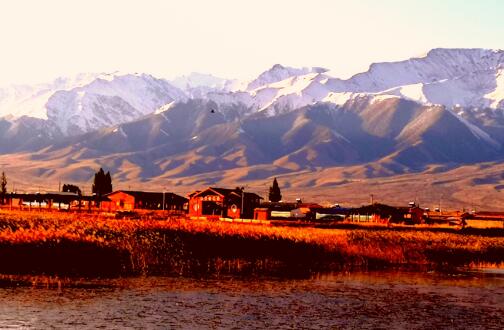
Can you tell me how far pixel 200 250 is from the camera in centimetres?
7106

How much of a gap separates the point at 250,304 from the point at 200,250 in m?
17.6

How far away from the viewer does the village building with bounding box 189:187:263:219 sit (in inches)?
6855

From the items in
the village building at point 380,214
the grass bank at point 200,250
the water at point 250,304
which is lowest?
the water at point 250,304

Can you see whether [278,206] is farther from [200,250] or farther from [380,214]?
[200,250]

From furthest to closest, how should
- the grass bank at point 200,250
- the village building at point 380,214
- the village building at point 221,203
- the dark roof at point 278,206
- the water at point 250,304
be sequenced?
the dark roof at point 278,206, the village building at point 221,203, the village building at point 380,214, the grass bank at point 200,250, the water at point 250,304

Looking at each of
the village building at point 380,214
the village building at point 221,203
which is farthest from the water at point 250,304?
the village building at point 221,203

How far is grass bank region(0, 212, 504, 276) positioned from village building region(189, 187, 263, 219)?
277 feet

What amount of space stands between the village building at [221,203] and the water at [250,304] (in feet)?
351

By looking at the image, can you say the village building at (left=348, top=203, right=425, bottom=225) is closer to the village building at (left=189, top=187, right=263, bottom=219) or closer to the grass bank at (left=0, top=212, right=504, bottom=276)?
the village building at (left=189, top=187, right=263, bottom=219)

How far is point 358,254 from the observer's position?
7950cm

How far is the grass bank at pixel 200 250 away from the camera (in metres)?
62.8

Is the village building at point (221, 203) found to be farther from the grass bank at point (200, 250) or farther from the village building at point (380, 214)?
the grass bank at point (200, 250)

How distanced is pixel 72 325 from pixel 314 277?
26.7 metres

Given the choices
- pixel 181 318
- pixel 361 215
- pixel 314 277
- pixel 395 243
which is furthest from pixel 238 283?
pixel 361 215
